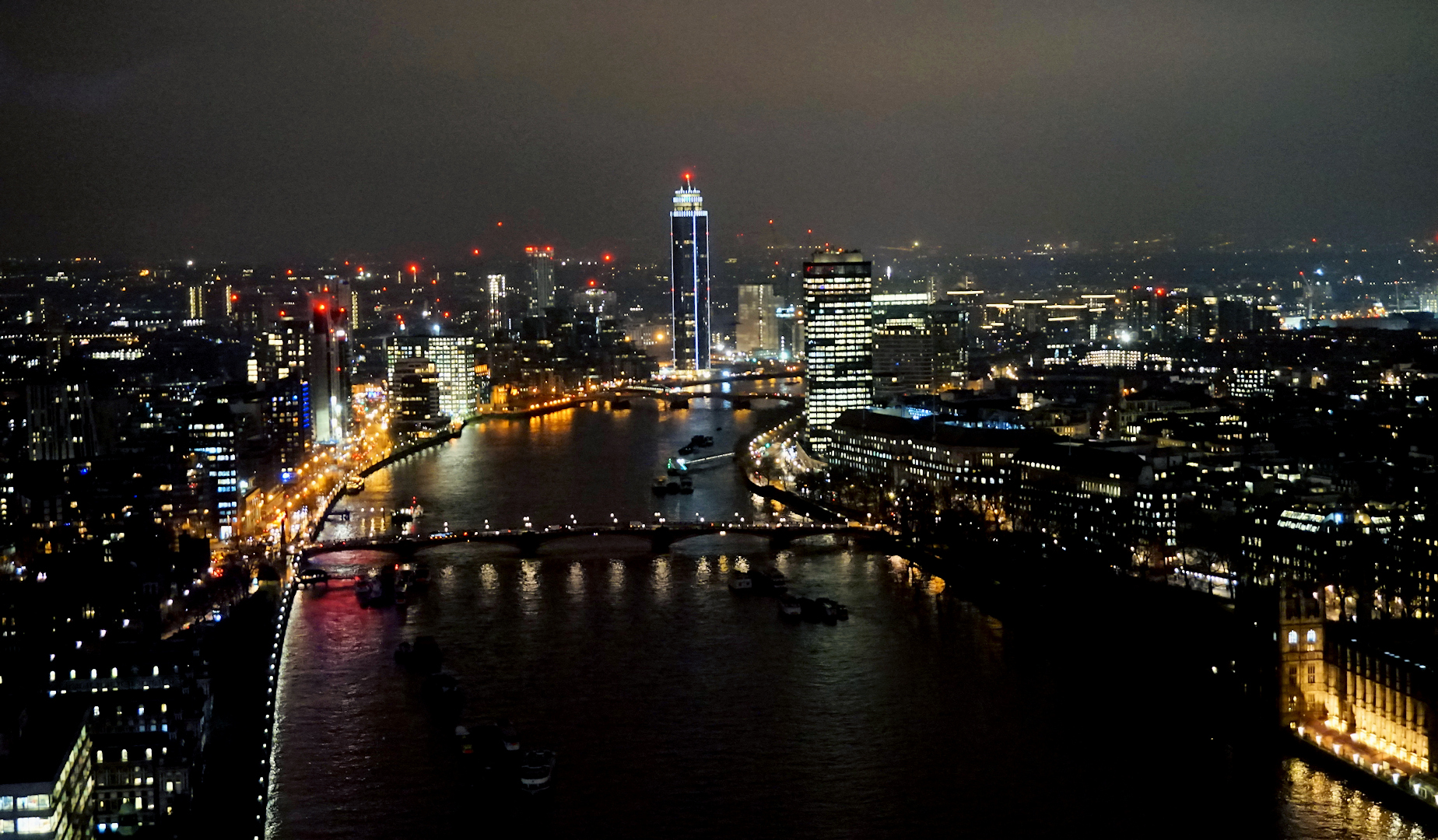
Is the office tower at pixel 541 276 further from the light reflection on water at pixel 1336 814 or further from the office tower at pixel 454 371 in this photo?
the light reflection on water at pixel 1336 814

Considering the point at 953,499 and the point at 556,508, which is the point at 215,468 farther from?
the point at 953,499

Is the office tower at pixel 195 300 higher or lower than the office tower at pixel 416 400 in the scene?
higher

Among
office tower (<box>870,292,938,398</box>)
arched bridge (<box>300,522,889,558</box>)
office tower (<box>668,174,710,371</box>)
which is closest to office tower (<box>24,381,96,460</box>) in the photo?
arched bridge (<box>300,522,889,558</box>)

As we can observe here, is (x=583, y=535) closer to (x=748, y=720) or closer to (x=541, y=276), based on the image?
(x=748, y=720)

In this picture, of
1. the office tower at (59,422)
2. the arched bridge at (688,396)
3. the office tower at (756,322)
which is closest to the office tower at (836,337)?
the arched bridge at (688,396)

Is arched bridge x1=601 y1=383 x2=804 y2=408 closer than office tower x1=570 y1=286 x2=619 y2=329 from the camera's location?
Yes

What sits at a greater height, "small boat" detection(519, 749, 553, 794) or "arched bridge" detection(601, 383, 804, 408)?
"arched bridge" detection(601, 383, 804, 408)

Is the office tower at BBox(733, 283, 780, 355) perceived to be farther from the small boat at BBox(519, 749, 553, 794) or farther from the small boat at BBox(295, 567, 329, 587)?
the small boat at BBox(519, 749, 553, 794)
